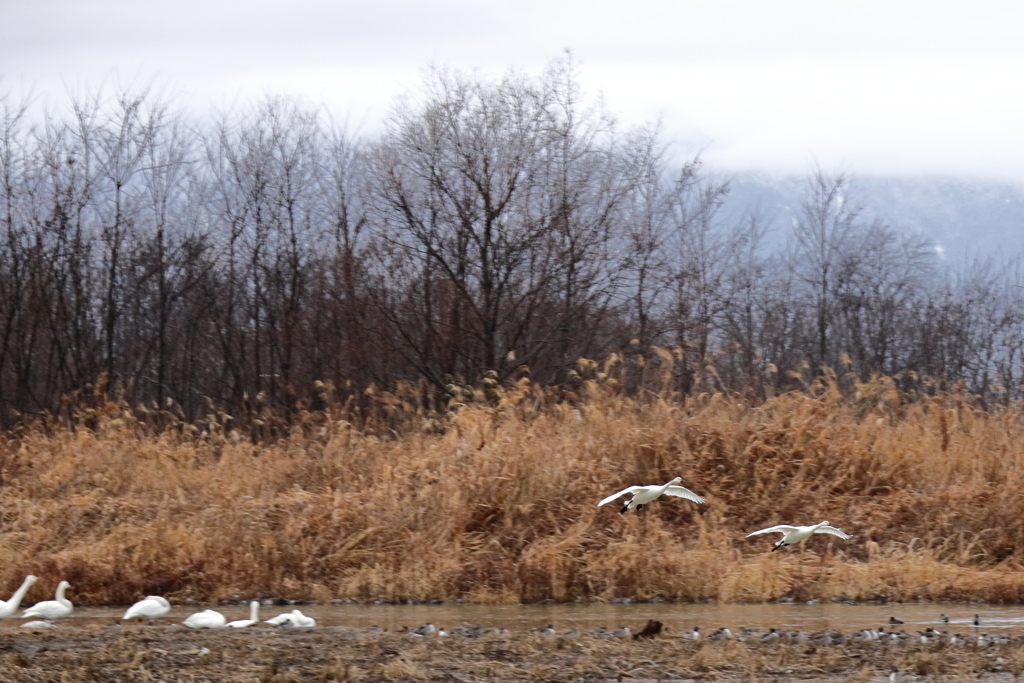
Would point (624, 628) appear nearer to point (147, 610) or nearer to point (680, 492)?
point (680, 492)

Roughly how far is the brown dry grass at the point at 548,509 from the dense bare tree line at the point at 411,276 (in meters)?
2.67

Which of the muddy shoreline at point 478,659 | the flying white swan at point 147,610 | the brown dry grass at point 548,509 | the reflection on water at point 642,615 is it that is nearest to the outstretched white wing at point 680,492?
the reflection on water at point 642,615

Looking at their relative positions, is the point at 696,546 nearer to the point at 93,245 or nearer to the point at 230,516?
A: the point at 230,516

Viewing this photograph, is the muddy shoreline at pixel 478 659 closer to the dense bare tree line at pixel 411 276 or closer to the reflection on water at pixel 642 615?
the reflection on water at pixel 642 615

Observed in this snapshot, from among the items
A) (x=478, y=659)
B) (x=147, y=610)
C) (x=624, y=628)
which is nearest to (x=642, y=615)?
(x=624, y=628)

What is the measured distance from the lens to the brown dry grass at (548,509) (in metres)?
13.1

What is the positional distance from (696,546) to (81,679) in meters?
7.89

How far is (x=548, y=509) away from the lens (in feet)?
47.8

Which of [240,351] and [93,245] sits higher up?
[93,245]

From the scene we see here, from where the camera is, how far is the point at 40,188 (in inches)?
1059

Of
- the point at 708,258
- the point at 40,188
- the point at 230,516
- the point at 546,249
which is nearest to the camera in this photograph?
the point at 230,516

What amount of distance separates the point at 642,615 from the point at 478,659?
3400mm

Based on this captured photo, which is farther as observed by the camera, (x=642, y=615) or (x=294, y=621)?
(x=642, y=615)

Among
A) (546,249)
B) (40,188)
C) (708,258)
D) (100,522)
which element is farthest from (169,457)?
(708,258)
